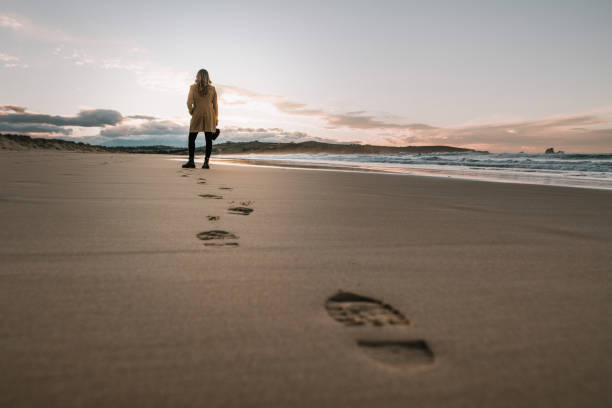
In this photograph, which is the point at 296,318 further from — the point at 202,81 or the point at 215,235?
the point at 202,81

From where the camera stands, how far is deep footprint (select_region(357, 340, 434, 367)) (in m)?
0.63

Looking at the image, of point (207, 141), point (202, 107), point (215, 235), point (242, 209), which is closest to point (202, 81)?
point (202, 107)

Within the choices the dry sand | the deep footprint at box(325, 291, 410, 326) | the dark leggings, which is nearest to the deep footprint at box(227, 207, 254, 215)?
the dry sand

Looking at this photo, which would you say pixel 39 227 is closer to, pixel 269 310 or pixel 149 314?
pixel 149 314

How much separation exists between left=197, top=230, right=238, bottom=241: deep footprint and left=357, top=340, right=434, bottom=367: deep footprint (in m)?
0.87

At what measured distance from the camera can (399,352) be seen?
0.66 meters

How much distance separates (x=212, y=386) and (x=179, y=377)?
59 mm

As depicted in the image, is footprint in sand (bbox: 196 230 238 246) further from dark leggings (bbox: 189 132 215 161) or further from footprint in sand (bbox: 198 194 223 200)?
dark leggings (bbox: 189 132 215 161)

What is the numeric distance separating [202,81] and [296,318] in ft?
20.7

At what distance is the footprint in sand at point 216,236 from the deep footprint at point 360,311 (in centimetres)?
57

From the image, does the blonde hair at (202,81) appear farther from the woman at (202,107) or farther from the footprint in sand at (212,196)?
the footprint in sand at (212,196)

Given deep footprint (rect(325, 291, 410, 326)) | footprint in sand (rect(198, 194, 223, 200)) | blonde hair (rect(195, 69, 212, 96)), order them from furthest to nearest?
blonde hair (rect(195, 69, 212, 96)) → footprint in sand (rect(198, 194, 223, 200)) → deep footprint (rect(325, 291, 410, 326))

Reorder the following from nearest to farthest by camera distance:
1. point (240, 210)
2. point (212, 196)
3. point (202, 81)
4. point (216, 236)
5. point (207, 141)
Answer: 1. point (216, 236)
2. point (240, 210)
3. point (212, 196)
4. point (202, 81)
5. point (207, 141)

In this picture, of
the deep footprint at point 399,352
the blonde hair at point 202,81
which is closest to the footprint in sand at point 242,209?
the deep footprint at point 399,352
